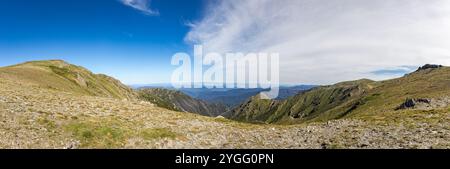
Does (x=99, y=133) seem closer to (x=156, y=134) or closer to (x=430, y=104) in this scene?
(x=156, y=134)

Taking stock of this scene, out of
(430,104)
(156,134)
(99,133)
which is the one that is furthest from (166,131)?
(430,104)

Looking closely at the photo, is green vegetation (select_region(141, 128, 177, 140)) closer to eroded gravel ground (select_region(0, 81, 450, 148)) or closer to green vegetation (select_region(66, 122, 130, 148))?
eroded gravel ground (select_region(0, 81, 450, 148))

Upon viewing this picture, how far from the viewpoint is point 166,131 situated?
116 ft

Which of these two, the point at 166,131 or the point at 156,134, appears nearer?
the point at 156,134

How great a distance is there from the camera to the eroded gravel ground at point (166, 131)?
2942 cm

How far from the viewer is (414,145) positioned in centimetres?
2759

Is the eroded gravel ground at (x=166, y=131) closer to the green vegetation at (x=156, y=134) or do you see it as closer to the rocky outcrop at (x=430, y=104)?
the green vegetation at (x=156, y=134)

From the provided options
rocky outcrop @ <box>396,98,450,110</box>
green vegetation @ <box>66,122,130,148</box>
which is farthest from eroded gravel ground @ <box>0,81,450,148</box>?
rocky outcrop @ <box>396,98,450,110</box>

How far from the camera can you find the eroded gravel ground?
2942 centimetres

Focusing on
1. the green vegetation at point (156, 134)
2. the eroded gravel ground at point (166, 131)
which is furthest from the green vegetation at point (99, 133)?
the green vegetation at point (156, 134)

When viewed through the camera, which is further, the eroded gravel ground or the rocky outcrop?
the rocky outcrop
